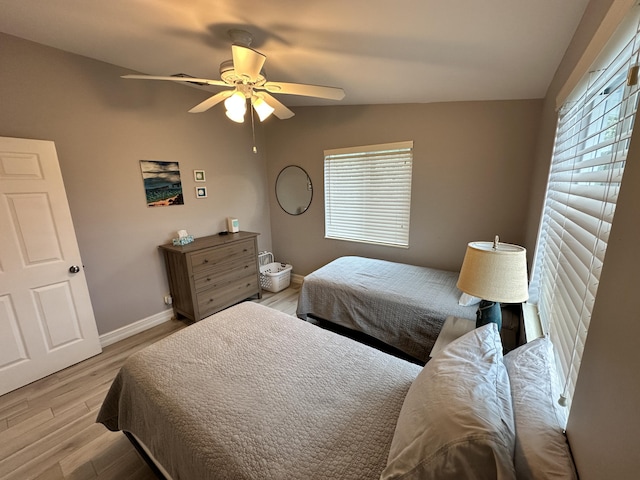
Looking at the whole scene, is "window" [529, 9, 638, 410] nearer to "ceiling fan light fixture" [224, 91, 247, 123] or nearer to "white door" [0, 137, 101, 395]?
"ceiling fan light fixture" [224, 91, 247, 123]

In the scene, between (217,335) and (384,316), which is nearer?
(217,335)

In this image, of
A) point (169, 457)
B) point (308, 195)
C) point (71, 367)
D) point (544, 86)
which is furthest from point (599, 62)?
point (71, 367)

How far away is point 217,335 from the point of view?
1640mm

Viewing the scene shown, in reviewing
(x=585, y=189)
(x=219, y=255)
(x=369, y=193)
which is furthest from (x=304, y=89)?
(x=219, y=255)

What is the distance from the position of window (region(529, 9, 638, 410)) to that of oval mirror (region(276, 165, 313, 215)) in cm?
273

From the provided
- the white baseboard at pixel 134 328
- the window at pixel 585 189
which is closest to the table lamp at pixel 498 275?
the window at pixel 585 189

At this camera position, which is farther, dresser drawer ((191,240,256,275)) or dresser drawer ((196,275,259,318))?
dresser drawer ((196,275,259,318))

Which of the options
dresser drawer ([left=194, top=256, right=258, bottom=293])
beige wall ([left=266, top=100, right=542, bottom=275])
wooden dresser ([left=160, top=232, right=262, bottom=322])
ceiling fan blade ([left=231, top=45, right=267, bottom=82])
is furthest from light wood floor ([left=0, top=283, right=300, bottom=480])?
beige wall ([left=266, top=100, right=542, bottom=275])

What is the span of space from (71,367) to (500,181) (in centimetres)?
428

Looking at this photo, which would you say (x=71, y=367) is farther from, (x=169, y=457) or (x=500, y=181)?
(x=500, y=181)

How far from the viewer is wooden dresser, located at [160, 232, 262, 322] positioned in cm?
281

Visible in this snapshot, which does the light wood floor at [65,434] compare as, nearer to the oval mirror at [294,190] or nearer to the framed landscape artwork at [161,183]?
the framed landscape artwork at [161,183]

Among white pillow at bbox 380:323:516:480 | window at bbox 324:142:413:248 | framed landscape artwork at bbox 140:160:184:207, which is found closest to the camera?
white pillow at bbox 380:323:516:480

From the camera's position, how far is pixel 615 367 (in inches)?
22.1
